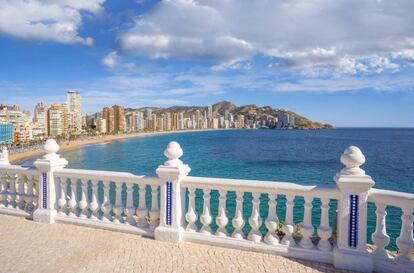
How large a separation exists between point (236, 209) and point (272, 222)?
56 centimetres

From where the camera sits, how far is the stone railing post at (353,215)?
3.75 m

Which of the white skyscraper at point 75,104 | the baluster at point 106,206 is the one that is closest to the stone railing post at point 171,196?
the baluster at point 106,206

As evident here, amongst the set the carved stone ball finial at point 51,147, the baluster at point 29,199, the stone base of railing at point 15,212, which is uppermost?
the carved stone ball finial at point 51,147

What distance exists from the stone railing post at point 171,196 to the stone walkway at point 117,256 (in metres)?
0.18

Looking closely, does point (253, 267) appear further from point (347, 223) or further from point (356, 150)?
point (356, 150)

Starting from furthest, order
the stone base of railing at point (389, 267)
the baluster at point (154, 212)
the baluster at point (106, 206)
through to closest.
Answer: the baluster at point (106, 206) → the baluster at point (154, 212) → the stone base of railing at point (389, 267)

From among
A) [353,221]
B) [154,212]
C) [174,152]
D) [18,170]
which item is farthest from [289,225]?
[18,170]

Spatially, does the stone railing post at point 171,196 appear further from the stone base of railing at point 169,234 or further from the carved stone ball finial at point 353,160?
the carved stone ball finial at point 353,160

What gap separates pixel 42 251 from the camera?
173 inches

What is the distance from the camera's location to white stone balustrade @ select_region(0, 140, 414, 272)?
12.3ft

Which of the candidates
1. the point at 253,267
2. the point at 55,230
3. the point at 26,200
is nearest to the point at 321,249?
the point at 253,267

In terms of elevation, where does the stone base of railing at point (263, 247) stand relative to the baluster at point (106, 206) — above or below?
below

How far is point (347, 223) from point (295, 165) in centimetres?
4387

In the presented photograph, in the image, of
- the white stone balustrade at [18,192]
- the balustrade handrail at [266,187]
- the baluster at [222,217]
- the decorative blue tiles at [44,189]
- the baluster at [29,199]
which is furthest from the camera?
the baluster at [29,199]
